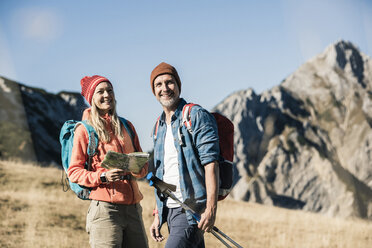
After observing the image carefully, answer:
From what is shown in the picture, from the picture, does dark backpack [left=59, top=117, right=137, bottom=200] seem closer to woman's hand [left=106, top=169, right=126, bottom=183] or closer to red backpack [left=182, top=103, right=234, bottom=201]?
woman's hand [left=106, top=169, right=126, bottom=183]

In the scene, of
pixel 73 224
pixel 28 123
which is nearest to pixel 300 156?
pixel 28 123

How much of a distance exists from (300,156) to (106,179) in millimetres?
179054

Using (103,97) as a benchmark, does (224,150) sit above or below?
below

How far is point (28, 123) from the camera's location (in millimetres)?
78062

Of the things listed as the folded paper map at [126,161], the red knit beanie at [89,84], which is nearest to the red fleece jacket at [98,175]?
the folded paper map at [126,161]

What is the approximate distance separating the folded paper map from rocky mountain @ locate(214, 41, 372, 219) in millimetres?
157440

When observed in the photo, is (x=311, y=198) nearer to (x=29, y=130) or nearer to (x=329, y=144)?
(x=329, y=144)

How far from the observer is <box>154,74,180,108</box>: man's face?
12.0ft

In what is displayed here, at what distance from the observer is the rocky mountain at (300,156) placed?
158m

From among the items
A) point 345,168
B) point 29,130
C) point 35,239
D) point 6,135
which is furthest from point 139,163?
point 345,168

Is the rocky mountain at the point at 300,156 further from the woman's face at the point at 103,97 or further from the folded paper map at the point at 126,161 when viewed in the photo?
the folded paper map at the point at 126,161

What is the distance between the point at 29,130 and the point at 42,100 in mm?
17753

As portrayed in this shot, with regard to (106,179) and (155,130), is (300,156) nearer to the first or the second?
(155,130)

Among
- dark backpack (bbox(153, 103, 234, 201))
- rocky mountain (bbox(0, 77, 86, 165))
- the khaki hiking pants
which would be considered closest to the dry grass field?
the khaki hiking pants
